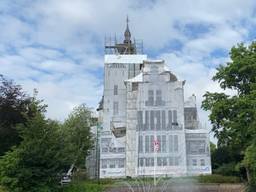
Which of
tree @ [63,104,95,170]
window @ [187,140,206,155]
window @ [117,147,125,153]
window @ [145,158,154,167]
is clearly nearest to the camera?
tree @ [63,104,95,170]

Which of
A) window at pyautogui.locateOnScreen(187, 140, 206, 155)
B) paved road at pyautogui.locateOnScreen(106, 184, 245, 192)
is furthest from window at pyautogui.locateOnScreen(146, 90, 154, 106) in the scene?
paved road at pyautogui.locateOnScreen(106, 184, 245, 192)

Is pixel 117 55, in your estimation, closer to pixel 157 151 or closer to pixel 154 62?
pixel 154 62

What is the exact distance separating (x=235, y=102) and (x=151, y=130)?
1171 inches

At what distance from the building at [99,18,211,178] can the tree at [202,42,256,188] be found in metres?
21.7

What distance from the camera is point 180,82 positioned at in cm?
6825

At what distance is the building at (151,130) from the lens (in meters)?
63.6

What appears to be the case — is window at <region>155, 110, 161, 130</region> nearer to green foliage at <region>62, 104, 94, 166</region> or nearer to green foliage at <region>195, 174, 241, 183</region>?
green foliage at <region>62, 104, 94, 166</region>

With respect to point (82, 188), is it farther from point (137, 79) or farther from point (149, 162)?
point (137, 79)

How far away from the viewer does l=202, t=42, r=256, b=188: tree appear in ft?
114

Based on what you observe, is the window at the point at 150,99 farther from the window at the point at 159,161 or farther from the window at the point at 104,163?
the window at the point at 104,163

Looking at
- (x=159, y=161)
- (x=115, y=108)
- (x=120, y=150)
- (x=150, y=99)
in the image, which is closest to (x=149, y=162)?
(x=159, y=161)

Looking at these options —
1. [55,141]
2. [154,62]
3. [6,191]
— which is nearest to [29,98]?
[55,141]

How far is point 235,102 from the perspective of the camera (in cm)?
3609

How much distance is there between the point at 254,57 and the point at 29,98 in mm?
23514
